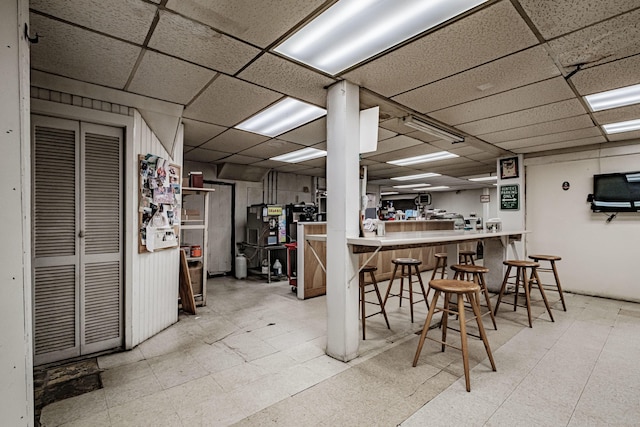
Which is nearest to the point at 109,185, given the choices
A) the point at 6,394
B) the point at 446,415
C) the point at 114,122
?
the point at 114,122

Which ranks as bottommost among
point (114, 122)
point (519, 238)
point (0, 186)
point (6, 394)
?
point (6, 394)

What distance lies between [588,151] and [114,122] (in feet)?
22.6

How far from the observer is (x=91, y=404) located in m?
2.09

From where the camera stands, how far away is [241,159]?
612 centimetres

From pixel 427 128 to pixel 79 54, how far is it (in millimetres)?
3614

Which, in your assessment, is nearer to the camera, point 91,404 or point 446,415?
point 446,415

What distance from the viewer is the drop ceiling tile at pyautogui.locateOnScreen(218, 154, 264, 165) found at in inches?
234

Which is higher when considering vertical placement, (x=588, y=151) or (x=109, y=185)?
(x=588, y=151)

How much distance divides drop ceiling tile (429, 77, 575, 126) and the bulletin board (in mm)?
3242

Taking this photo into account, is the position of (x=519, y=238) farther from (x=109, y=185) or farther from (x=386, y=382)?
(x=109, y=185)

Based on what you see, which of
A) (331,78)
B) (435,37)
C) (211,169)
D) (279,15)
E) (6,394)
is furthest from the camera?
(211,169)

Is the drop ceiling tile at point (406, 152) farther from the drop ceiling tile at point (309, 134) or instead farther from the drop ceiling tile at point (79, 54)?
the drop ceiling tile at point (79, 54)

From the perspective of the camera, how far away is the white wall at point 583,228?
184 inches

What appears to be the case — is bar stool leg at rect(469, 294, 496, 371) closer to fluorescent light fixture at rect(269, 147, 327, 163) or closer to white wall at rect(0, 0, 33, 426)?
white wall at rect(0, 0, 33, 426)
